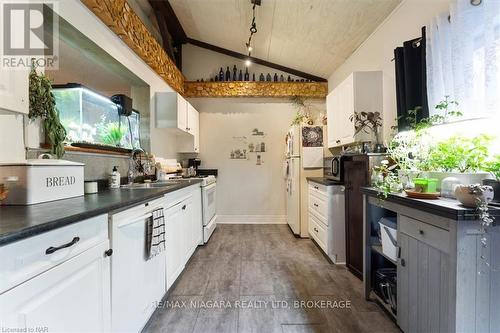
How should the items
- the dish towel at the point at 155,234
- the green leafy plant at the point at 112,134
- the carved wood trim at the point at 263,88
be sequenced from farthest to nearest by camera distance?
the carved wood trim at the point at 263,88 → the green leafy plant at the point at 112,134 → the dish towel at the point at 155,234

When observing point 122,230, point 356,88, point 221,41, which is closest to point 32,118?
point 122,230

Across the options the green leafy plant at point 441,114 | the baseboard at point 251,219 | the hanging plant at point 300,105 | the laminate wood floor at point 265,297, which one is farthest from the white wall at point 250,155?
the green leafy plant at point 441,114

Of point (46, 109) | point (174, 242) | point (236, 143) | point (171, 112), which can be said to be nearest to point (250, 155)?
point (236, 143)

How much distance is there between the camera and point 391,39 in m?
2.76

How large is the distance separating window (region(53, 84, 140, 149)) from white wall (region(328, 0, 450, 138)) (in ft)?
10.1

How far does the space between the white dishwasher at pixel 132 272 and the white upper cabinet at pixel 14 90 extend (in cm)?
77

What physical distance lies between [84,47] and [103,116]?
79 centimetres

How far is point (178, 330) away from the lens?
1.75m

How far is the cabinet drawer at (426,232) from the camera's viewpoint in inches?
47.4

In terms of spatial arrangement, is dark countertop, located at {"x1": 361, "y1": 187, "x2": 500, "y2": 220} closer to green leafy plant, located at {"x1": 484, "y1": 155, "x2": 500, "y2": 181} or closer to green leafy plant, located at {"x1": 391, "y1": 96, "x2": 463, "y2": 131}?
green leafy plant, located at {"x1": 484, "y1": 155, "x2": 500, "y2": 181}

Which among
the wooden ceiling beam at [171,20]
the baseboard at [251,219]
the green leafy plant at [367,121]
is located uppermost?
the wooden ceiling beam at [171,20]

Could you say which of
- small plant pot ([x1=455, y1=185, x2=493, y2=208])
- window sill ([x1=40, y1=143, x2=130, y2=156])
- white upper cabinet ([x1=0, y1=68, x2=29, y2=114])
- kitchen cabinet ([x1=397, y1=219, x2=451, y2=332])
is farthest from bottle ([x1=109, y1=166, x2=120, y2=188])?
small plant pot ([x1=455, y1=185, x2=493, y2=208])

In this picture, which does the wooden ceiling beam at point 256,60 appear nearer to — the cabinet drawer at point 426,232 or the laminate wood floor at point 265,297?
the laminate wood floor at point 265,297

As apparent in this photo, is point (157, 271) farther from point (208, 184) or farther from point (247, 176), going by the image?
point (247, 176)
